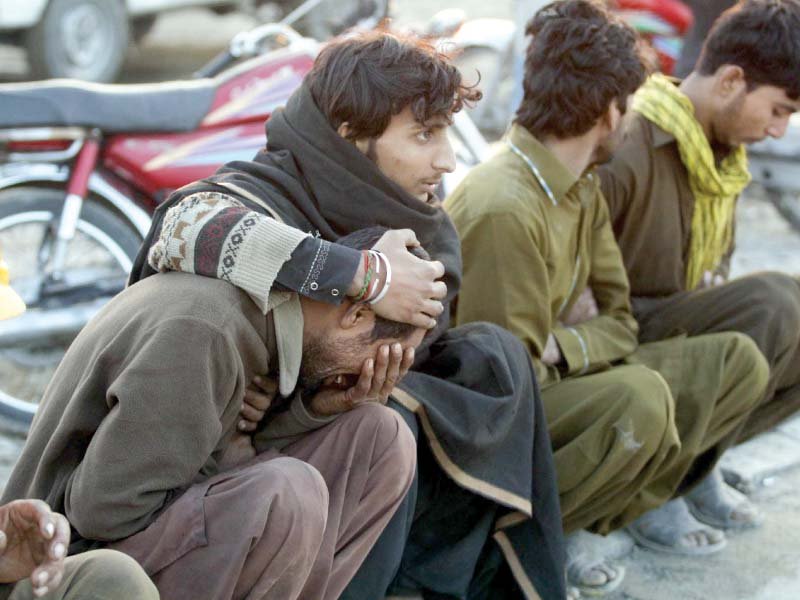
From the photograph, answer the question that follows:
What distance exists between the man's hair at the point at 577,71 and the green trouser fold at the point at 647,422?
27.8 inches

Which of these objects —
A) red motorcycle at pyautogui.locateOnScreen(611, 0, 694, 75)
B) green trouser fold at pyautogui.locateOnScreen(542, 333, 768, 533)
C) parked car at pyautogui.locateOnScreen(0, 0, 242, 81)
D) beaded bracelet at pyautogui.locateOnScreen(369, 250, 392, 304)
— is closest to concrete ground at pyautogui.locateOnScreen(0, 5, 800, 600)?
green trouser fold at pyautogui.locateOnScreen(542, 333, 768, 533)

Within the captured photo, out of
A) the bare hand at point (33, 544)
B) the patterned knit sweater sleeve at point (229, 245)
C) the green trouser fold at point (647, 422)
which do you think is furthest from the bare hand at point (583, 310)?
the bare hand at point (33, 544)

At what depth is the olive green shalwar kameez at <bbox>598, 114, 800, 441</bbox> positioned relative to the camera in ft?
12.0

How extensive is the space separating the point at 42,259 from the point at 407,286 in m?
2.25

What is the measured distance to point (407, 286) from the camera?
2381 millimetres

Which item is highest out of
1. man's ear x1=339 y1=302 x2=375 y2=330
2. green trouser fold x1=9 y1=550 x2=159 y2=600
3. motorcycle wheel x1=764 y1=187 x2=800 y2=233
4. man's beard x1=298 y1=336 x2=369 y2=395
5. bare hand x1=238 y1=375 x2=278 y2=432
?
man's ear x1=339 y1=302 x2=375 y2=330

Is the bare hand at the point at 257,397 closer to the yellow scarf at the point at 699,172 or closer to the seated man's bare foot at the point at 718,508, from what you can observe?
the seated man's bare foot at the point at 718,508

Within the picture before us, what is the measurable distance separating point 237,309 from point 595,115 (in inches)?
56.4

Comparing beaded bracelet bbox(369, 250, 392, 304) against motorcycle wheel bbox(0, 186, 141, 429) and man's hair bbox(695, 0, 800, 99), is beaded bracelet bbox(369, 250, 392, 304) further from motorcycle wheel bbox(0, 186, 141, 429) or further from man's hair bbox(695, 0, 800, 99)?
motorcycle wheel bbox(0, 186, 141, 429)

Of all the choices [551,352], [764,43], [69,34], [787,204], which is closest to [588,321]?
[551,352]

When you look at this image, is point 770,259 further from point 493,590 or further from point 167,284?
point 167,284

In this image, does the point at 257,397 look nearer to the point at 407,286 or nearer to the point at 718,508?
the point at 407,286

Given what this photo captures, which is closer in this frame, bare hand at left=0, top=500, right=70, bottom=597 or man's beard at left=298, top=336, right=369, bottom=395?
bare hand at left=0, top=500, right=70, bottom=597

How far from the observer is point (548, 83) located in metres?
3.29
